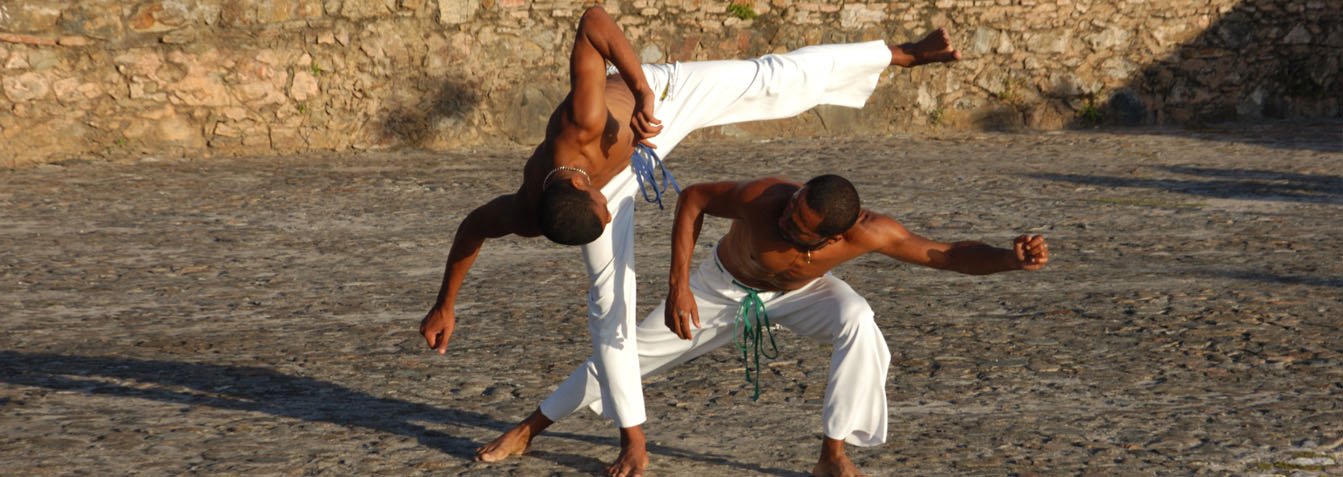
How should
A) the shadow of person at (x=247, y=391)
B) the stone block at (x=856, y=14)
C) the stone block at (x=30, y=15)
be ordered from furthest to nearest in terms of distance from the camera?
the stone block at (x=856, y=14)
the stone block at (x=30, y=15)
the shadow of person at (x=247, y=391)

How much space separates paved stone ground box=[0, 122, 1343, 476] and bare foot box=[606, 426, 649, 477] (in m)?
0.13

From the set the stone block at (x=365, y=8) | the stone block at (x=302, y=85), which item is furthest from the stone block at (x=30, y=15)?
the stone block at (x=365, y=8)

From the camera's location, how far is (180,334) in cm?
652

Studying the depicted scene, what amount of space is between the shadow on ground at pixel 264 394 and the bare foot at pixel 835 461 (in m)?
0.18

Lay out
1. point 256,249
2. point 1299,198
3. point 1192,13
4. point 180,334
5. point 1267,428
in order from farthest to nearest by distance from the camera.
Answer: point 1192,13 → point 1299,198 → point 256,249 → point 180,334 → point 1267,428

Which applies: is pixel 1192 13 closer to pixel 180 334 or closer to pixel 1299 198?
pixel 1299 198

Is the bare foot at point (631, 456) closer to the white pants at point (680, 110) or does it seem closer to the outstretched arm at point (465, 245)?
the white pants at point (680, 110)

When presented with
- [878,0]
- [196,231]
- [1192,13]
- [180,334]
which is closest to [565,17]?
[878,0]

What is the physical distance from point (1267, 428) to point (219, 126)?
853 cm

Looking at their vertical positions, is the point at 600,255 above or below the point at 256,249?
above

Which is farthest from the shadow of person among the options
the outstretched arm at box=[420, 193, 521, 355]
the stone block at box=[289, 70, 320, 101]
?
the stone block at box=[289, 70, 320, 101]

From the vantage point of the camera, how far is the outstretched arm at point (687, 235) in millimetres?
4430

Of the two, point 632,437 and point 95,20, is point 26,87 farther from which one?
point 632,437

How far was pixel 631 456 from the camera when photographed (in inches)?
182
